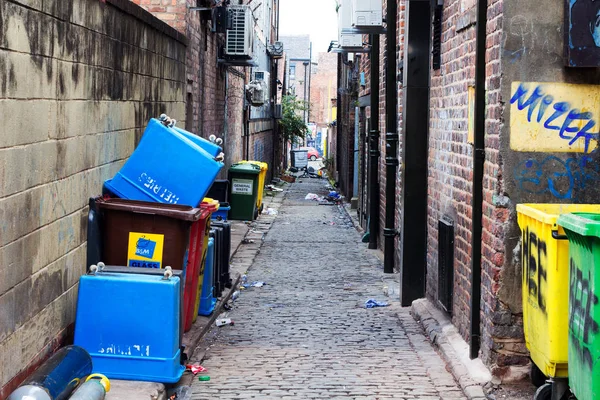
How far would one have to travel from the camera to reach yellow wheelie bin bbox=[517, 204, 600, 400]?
4945 mm

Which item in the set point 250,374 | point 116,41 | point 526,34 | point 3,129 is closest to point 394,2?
point 116,41

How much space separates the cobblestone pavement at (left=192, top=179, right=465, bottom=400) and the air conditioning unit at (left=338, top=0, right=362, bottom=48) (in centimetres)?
504

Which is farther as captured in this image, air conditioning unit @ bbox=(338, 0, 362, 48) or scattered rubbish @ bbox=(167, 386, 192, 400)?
air conditioning unit @ bbox=(338, 0, 362, 48)

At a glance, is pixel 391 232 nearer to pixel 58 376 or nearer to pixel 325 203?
pixel 58 376

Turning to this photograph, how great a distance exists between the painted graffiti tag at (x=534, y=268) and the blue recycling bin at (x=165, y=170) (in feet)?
8.25

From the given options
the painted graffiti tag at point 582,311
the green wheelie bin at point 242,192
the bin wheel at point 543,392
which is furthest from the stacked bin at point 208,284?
the green wheelie bin at point 242,192

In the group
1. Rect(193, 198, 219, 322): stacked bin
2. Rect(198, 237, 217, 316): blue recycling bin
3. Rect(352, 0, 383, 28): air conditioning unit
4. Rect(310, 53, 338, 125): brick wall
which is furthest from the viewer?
Rect(310, 53, 338, 125): brick wall

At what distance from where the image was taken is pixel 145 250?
6367 mm

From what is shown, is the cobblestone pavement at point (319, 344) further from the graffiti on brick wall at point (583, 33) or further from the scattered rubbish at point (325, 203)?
the scattered rubbish at point (325, 203)

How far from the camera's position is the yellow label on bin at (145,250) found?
635 cm

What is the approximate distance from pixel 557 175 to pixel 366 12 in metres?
7.91

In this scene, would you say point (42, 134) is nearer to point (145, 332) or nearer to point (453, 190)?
point (145, 332)

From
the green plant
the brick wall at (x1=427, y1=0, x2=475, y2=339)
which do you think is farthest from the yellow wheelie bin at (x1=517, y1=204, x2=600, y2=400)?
the green plant

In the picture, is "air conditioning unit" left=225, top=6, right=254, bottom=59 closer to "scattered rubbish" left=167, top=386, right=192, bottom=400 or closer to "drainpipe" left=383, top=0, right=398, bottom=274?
"drainpipe" left=383, top=0, right=398, bottom=274
